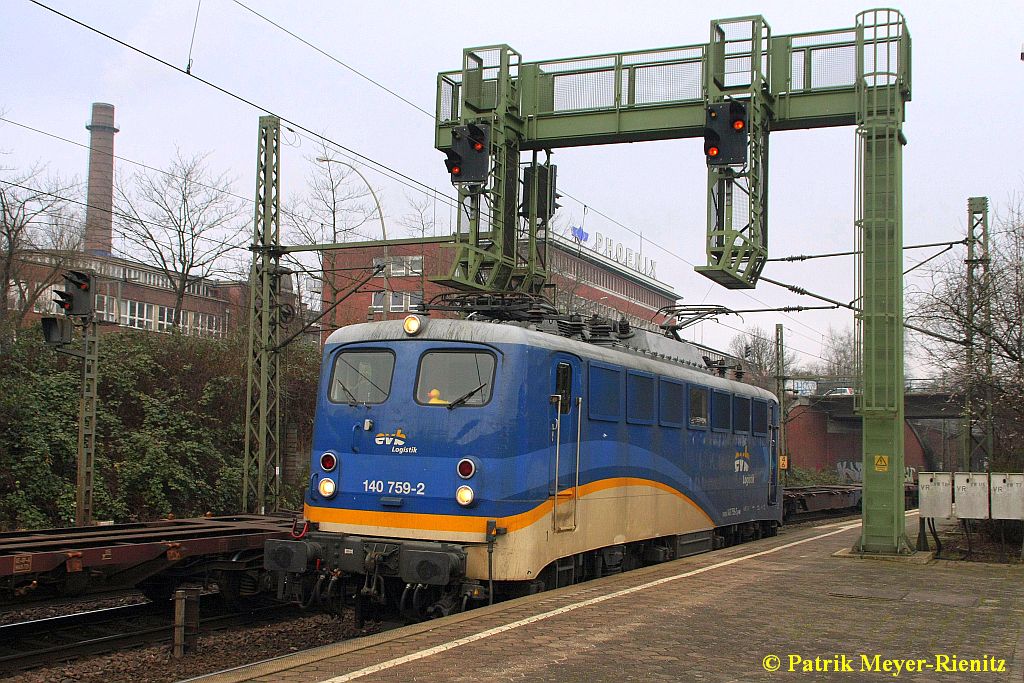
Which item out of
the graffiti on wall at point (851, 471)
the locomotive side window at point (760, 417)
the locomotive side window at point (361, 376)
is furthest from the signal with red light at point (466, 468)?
the graffiti on wall at point (851, 471)

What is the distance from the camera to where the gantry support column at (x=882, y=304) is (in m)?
14.9

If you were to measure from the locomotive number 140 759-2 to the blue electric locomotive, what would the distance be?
0.5 inches

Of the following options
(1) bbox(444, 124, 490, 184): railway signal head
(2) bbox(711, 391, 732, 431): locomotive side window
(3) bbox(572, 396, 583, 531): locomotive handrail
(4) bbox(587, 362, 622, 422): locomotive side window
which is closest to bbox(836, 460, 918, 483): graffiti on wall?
(2) bbox(711, 391, 732, 431): locomotive side window

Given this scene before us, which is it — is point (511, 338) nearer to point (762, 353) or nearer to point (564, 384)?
point (564, 384)

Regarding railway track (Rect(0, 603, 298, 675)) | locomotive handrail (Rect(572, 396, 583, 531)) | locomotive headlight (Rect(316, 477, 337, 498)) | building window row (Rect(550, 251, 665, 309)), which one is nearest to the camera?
railway track (Rect(0, 603, 298, 675))

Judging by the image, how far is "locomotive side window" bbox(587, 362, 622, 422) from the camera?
11.8m

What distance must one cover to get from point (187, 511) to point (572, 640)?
16.2 metres

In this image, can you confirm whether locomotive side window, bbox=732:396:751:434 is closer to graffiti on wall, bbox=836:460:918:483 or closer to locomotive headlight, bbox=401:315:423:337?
locomotive headlight, bbox=401:315:423:337

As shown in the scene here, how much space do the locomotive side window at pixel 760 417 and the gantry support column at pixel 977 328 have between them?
4.04 meters

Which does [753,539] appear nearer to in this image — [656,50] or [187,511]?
[656,50]

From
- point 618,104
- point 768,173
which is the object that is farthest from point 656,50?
point 768,173

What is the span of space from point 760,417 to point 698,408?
3.89 meters

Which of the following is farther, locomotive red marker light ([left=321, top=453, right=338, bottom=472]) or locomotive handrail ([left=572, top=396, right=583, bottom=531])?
locomotive handrail ([left=572, top=396, right=583, bottom=531])

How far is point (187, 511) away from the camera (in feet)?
73.1
